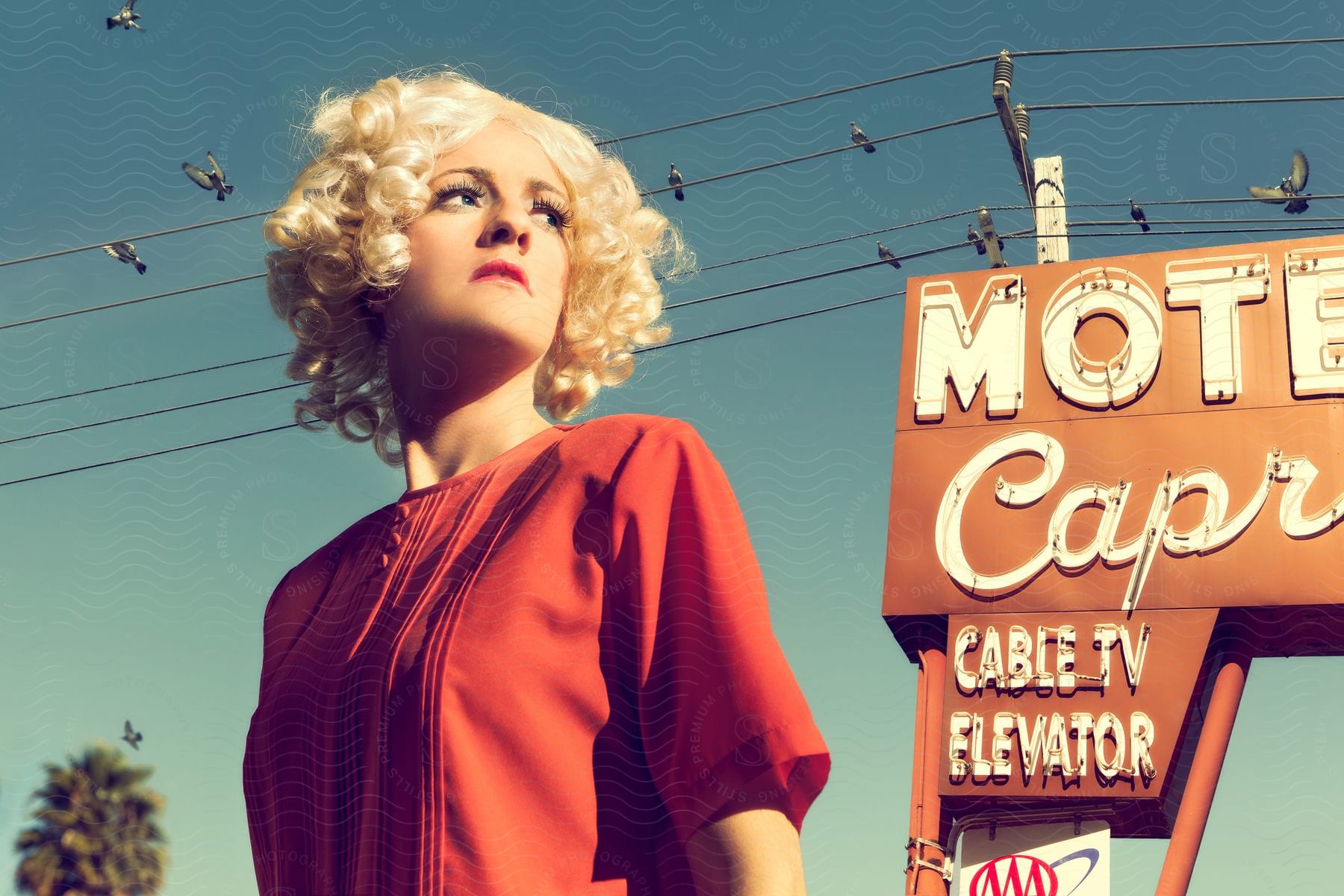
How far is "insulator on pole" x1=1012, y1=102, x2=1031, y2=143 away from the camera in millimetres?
10633

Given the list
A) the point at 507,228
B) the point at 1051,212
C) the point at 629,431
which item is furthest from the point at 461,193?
the point at 1051,212

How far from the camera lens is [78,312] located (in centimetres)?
525

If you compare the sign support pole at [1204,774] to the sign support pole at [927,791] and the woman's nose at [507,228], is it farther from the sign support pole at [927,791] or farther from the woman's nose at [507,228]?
the woman's nose at [507,228]

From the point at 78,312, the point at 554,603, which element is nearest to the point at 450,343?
the point at 554,603

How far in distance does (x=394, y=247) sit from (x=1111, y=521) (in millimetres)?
8293

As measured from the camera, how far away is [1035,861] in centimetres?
994

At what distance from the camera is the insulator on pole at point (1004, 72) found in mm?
10289

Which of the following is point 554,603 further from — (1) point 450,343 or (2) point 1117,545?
(2) point 1117,545

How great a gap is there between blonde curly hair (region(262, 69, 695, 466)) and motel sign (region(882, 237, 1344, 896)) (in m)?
7.56

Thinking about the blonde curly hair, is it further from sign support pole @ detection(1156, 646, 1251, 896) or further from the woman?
sign support pole @ detection(1156, 646, 1251, 896)

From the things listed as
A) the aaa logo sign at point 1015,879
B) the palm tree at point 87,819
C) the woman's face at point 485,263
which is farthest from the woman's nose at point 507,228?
the aaa logo sign at point 1015,879

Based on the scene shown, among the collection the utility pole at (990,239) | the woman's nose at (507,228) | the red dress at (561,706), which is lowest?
the red dress at (561,706)

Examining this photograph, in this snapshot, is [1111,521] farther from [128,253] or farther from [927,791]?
[128,253]

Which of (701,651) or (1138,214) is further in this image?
(1138,214)
